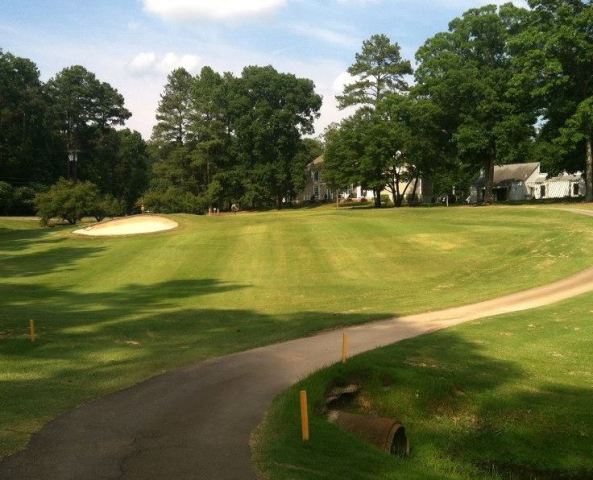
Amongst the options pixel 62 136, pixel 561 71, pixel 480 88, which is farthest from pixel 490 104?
pixel 62 136

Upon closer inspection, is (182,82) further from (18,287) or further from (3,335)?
(3,335)

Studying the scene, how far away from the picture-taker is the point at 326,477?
733cm

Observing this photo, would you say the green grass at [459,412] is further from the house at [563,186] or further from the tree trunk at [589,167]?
the house at [563,186]

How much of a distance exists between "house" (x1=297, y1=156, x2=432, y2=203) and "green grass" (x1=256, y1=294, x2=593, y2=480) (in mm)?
80226

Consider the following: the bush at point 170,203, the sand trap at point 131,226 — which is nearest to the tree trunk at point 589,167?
the sand trap at point 131,226

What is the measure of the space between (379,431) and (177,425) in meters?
3.31

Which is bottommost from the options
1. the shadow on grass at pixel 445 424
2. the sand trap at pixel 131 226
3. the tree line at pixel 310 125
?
the shadow on grass at pixel 445 424

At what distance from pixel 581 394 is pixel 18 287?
24.9 m

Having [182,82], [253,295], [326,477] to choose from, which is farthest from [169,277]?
[182,82]

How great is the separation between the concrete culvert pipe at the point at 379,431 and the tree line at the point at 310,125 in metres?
51.4

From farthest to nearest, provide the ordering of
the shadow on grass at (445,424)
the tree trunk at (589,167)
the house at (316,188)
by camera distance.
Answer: the house at (316,188) < the tree trunk at (589,167) < the shadow on grass at (445,424)

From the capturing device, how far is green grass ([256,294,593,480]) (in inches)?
336

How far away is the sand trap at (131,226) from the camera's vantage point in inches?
1886

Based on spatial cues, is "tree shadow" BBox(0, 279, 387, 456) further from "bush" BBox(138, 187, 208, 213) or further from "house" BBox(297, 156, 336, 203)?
"house" BBox(297, 156, 336, 203)
